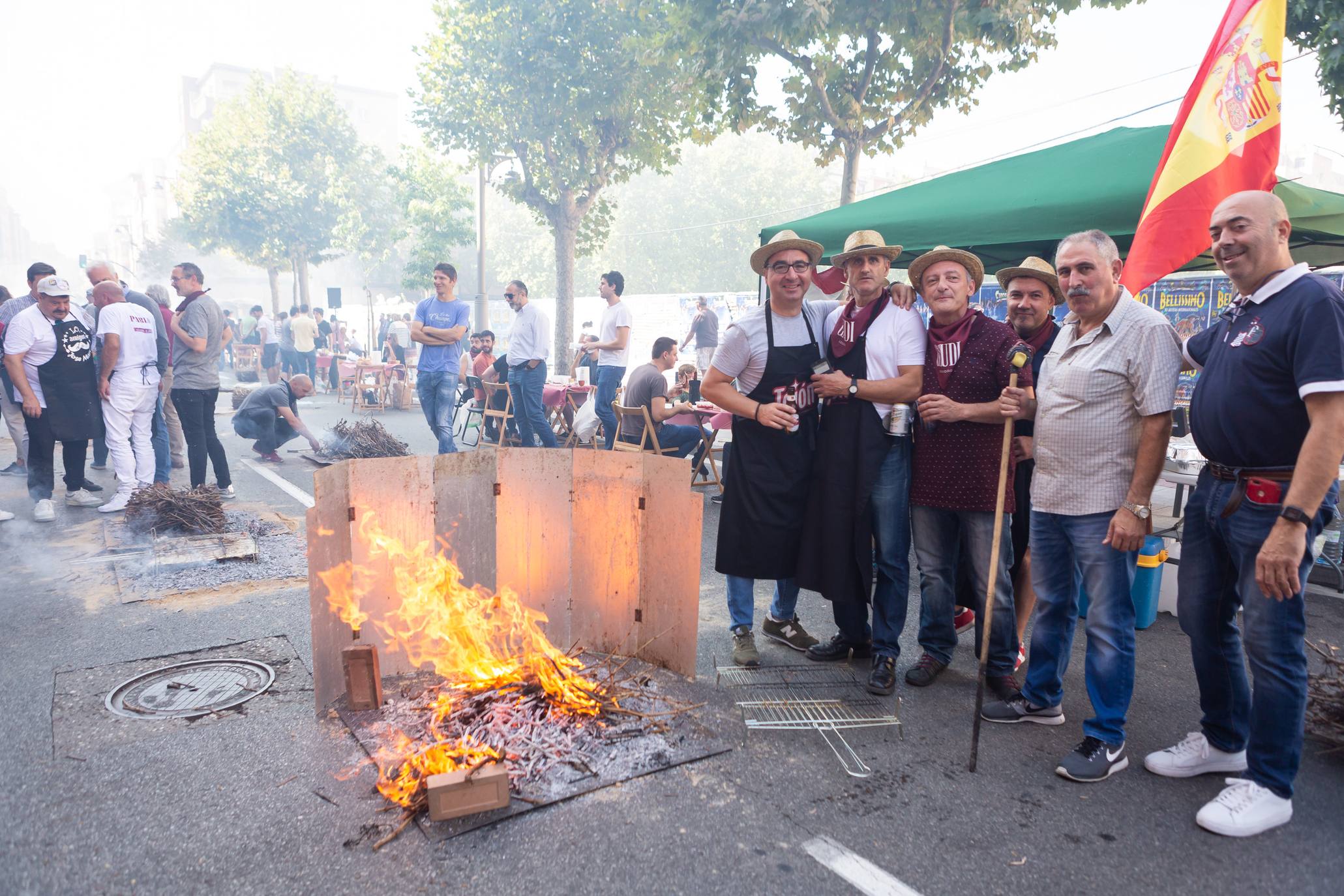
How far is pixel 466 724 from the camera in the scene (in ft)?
11.5

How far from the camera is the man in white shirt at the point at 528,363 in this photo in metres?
9.79

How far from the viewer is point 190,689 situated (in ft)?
12.9

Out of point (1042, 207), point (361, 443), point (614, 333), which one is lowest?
point (361, 443)

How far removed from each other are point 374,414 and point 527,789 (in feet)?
49.4

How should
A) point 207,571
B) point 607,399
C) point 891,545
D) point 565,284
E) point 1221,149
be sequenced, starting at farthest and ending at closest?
point 565,284
point 607,399
point 207,571
point 1221,149
point 891,545

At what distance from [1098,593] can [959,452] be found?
0.91m

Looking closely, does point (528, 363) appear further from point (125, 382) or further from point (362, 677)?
point (362, 677)

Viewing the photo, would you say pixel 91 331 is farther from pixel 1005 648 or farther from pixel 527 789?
pixel 1005 648

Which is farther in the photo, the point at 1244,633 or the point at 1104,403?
the point at 1104,403

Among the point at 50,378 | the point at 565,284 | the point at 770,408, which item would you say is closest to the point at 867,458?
the point at 770,408

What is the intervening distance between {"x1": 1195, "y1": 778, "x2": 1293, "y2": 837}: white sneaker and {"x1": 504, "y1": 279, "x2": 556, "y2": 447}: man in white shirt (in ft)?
25.5

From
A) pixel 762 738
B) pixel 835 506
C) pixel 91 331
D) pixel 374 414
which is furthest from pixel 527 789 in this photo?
pixel 374 414

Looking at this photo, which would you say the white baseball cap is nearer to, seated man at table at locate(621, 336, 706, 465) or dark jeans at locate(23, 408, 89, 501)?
dark jeans at locate(23, 408, 89, 501)

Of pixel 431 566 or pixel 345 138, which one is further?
pixel 345 138
